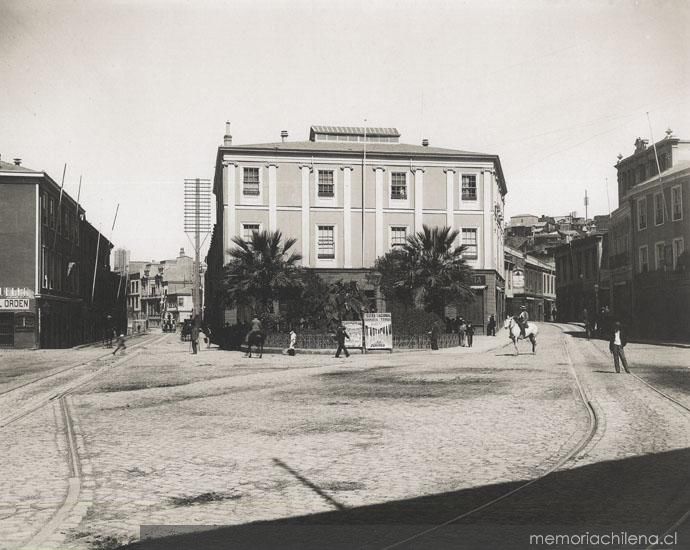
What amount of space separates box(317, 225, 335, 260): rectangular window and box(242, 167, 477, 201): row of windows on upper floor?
204cm

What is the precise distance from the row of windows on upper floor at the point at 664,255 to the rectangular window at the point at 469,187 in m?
10.8

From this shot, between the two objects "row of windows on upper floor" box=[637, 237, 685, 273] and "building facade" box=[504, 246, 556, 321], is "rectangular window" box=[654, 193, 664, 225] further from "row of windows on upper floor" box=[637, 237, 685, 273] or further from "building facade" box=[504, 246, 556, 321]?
"building facade" box=[504, 246, 556, 321]

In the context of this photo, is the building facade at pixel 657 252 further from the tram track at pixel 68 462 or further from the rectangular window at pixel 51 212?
the rectangular window at pixel 51 212

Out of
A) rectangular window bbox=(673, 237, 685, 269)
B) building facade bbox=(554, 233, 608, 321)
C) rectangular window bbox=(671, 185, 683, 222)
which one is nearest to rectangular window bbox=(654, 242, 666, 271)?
rectangular window bbox=(673, 237, 685, 269)

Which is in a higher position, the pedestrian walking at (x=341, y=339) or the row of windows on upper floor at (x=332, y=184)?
the row of windows on upper floor at (x=332, y=184)

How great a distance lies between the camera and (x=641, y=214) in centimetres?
4644

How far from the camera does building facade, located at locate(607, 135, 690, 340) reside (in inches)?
1571

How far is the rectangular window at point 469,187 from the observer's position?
48.7 metres

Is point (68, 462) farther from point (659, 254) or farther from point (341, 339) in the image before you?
point (659, 254)

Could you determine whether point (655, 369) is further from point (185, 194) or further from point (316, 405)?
point (185, 194)

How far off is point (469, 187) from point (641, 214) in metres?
10.6

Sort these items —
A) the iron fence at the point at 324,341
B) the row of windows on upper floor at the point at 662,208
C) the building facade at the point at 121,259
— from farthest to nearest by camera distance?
the building facade at the point at 121,259
the row of windows on upper floor at the point at 662,208
the iron fence at the point at 324,341

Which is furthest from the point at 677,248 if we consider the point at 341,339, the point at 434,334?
the point at 341,339

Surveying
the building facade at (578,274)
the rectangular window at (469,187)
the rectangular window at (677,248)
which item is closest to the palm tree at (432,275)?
the rectangular window at (469,187)
